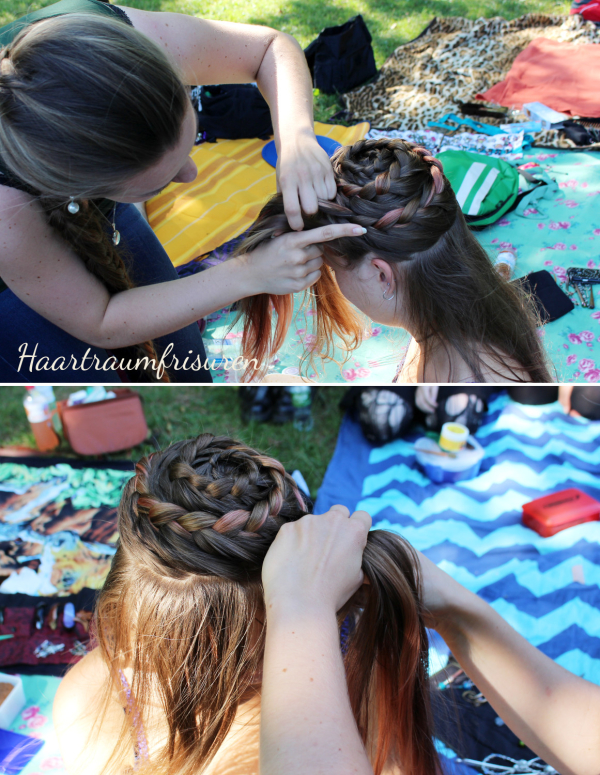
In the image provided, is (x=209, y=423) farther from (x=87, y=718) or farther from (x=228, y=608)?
(x=228, y=608)

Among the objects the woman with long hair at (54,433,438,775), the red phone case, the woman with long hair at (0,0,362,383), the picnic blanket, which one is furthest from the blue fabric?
the red phone case

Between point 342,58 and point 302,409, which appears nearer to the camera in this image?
point 302,409

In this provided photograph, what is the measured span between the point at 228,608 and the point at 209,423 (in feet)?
4.64

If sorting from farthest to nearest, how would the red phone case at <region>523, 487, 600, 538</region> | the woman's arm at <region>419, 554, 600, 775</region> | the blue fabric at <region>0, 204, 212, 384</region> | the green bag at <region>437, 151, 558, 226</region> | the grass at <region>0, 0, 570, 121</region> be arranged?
the grass at <region>0, 0, 570, 121</region> < the green bag at <region>437, 151, 558, 226</region> < the red phone case at <region>523, 487, 600, 538</region> < the blue fabric at <region>0, 204, 212, 384</region> < the woman's arm at <region>419, 554, 600, 775</region>

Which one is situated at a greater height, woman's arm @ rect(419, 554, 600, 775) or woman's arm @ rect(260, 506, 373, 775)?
woman's arm @ rect(260, 506, 373, 775)

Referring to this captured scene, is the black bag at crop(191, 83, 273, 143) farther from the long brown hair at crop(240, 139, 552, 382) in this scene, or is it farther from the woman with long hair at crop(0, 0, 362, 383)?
the long brown hair at crop(240, 139, 552, 382)

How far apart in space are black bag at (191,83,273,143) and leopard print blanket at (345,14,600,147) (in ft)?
1.93

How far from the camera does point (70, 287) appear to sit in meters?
1.30

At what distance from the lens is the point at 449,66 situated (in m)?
3.57

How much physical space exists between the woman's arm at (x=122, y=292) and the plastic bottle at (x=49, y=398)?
928 millimetres

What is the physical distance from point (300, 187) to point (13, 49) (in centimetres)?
58

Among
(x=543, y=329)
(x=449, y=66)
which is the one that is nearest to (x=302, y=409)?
(x=543, y=329)

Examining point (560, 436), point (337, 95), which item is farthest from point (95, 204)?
point (337, 95)

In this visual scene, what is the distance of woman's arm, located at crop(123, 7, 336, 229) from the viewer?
1234 mm
